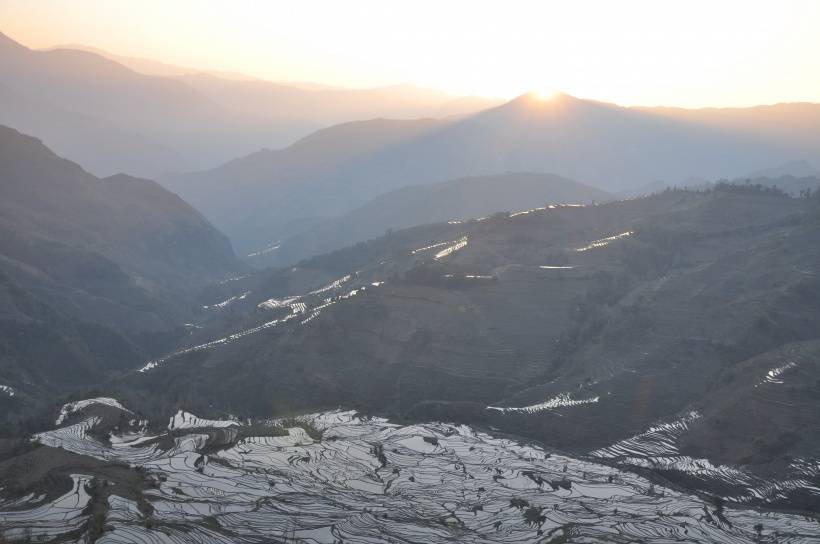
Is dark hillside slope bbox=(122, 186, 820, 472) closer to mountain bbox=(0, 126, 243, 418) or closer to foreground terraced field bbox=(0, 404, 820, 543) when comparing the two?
foreground terraced field bbox=(0, 404, 820, 543)

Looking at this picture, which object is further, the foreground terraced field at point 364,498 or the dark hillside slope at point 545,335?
the dark hillside slope at point 545,335

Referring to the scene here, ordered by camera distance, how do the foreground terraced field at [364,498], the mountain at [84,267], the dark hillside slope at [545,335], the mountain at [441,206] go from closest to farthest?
the foreground terraced field at [364,498]
the dark hillside slope at [545,335]
the mountain at [84,267]
the mountain at [441,206]

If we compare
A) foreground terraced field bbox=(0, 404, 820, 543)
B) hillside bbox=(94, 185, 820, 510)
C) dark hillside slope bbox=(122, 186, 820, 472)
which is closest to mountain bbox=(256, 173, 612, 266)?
hillside bbox=(94, 185, 820, 510)

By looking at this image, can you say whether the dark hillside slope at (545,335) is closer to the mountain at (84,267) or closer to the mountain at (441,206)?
the mountain at (84,267)

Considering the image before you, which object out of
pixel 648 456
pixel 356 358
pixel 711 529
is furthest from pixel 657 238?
pixel 711 529

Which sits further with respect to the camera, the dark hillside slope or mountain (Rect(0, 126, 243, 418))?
mountain (Rect(0, 126, 243, 418))

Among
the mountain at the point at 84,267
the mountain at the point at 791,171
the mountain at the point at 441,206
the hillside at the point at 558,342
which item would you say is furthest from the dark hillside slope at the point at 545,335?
the mountain at the point at 791,171

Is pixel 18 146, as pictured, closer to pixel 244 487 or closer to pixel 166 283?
pixel 166 283
